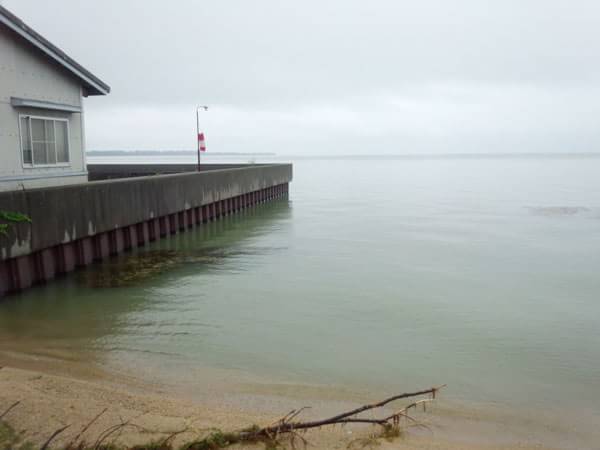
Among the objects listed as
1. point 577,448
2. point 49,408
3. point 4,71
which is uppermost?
point 4,71

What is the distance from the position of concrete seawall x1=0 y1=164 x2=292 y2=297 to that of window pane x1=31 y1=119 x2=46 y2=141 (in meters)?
2.17

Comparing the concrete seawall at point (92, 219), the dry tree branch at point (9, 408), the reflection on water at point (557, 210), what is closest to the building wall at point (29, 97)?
the concrete seawall at point (92, 219)

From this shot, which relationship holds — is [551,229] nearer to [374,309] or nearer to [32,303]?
[374,309]

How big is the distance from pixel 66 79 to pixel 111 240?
4.77 metres

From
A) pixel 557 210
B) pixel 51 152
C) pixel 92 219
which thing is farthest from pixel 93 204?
pixel 557 210

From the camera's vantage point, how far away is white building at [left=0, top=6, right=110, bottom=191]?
12.8 meters

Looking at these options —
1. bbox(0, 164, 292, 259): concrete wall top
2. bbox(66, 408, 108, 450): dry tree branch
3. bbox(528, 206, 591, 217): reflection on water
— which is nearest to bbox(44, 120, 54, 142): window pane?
bbox(0, 164, 292, 259): concrete wall top

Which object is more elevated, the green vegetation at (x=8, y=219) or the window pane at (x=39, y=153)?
the window pane at (x=39, y=153)

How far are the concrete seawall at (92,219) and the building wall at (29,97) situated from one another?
1794 mm

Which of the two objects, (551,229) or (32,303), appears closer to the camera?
(32,303)

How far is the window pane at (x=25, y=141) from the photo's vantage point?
43.7ft

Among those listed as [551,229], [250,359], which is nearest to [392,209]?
[551,229]

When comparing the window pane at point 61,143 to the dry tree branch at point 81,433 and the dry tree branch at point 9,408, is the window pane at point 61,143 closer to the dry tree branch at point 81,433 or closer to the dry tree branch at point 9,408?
the dry tree branch at point 9,408

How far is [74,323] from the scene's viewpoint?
30.1 feet
